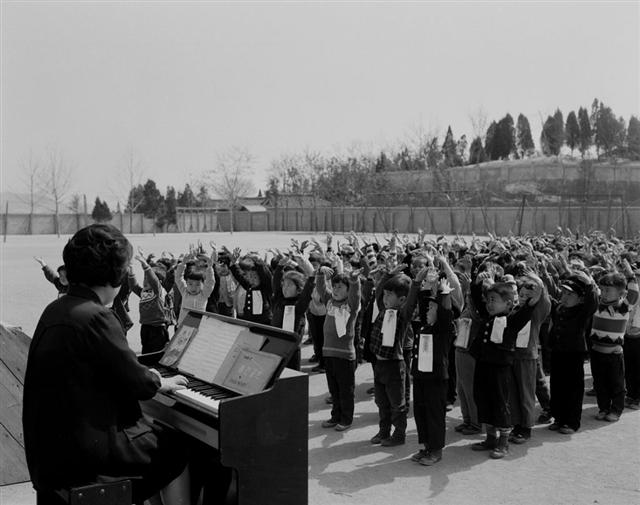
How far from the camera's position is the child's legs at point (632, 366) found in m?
7.32

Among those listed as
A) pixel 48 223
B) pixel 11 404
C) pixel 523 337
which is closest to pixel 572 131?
pixel 48 223

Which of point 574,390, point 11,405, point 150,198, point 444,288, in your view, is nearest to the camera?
point 11,405

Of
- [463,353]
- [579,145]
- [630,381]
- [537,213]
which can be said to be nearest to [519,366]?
[463,353]

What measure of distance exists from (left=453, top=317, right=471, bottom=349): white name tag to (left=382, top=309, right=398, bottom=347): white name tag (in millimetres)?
977

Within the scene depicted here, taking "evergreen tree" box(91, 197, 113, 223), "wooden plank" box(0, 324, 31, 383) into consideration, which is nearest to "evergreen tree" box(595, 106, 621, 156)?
"evergreen tree" box(91, 197, 113, 223)

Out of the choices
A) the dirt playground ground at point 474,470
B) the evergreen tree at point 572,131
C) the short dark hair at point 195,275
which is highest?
the evergreen tree at point 572,131

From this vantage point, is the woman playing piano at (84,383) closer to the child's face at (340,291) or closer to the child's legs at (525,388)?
the child's face at (340,291)

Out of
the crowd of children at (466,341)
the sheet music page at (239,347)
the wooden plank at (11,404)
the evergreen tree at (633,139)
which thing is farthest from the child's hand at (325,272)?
the evergreen tree at (633,139)

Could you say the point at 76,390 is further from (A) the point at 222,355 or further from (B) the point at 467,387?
(B) the point at 467,387

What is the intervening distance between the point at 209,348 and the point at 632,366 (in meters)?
5.70

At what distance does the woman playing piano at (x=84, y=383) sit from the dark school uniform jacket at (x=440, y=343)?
299cm

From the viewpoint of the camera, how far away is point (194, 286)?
7.82m

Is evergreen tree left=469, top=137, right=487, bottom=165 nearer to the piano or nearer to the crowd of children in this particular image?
the crowd of children

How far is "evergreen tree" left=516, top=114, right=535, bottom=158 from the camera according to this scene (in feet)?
270
